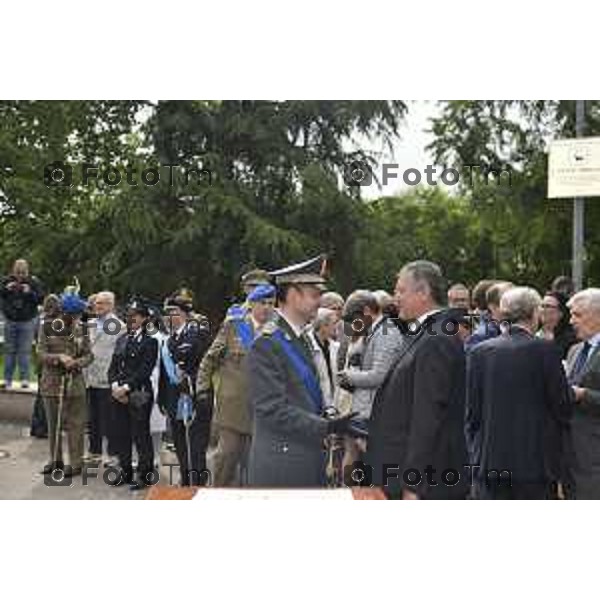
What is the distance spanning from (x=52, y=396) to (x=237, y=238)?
5.76 ft

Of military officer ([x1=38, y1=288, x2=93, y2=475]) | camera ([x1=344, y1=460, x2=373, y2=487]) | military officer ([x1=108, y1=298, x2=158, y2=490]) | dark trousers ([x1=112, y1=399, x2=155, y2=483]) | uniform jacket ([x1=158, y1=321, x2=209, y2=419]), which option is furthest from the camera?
military officer ([x1=38, y1=288, x2=93, y2=475])

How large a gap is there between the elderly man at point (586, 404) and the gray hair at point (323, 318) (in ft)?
4.35

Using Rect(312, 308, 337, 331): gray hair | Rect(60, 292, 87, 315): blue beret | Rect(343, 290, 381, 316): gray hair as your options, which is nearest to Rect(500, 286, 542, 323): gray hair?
Rect(343, 290, 381, 316): gray hair

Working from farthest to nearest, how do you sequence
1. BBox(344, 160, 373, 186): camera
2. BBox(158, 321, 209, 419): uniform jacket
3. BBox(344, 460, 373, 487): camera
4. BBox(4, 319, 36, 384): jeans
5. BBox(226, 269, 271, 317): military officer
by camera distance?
BBox(4, 319, 36, 384): jeans < BBox(158, 321, 209, 419): uniform jacket < BBox(344, 160, 373, 186): camera < BBox(226, 269, 271, 317): military officer < BBox(344, 460, 373, 487): camera

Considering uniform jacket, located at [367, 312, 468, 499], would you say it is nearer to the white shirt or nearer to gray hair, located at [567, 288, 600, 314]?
the white shirt

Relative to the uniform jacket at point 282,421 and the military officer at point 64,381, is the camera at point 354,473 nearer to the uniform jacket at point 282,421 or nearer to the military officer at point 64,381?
the uniform jacket at point 282,421

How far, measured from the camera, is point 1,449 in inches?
A: 234

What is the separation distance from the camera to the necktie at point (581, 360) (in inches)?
139

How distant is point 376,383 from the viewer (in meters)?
3.96

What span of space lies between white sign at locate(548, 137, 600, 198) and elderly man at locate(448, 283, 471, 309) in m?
0.65

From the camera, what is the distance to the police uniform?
10.5 feet

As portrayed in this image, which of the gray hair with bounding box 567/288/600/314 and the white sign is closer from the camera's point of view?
the gray hair with bounding box 567/288/600/314

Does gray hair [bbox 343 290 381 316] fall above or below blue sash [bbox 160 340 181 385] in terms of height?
above

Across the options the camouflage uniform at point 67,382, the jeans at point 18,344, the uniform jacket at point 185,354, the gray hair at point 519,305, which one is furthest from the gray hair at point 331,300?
the jeans at point 18,344
